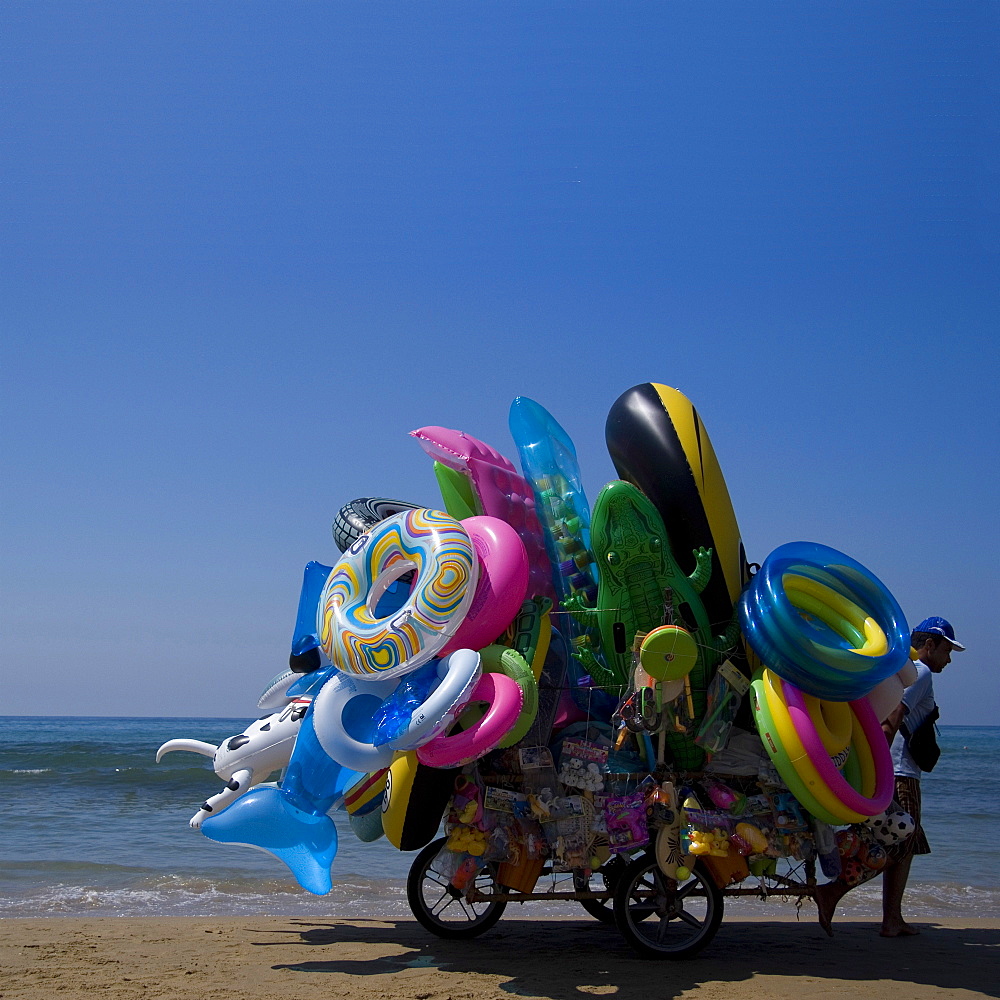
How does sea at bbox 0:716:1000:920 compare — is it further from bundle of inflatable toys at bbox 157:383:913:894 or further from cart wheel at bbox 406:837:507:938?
bundle of inflatable toys at bbox 157:383:913:894

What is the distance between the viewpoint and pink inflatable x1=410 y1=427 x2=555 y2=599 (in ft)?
19.1

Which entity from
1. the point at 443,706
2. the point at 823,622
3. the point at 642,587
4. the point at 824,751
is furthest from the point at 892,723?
the point at 443,706

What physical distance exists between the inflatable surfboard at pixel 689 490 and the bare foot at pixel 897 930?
9.21 feet

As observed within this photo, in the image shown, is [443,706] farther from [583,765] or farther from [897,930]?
[897,930]

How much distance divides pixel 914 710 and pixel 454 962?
336cm

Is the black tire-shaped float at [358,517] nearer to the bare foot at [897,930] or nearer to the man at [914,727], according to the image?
the man at [914,727]

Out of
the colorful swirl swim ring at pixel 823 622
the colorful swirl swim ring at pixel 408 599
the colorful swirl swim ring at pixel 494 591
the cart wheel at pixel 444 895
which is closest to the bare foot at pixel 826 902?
the colorful swirl swim ring at pixel 823 622

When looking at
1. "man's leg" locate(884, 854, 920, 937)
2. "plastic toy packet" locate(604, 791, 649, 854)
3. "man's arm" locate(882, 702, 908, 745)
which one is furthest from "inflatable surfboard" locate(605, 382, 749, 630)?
"man's leg" locate(884, 854, 920, 937)

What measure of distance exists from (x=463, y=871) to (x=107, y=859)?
5.95 meters

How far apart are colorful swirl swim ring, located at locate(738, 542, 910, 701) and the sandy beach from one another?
163cm

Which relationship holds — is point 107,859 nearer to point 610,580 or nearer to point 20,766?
point 610,580

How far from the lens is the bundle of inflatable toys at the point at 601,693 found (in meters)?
4.99

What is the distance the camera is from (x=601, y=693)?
568cm

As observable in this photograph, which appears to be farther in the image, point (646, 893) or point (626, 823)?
point (646, 893)
